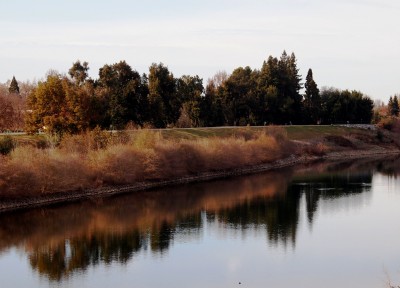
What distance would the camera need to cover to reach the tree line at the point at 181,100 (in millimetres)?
66500

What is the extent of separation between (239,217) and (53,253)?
15.3 metres

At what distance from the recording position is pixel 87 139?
56844mm

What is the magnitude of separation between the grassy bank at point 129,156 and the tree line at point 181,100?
14.9 feet

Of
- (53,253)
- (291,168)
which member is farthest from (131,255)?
(291,168)

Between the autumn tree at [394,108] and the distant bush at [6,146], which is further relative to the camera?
the autumn tree at [394,108]

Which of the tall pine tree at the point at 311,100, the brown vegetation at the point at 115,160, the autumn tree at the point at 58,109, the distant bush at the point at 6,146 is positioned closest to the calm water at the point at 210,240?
the brown vegetation at the point at 115,160

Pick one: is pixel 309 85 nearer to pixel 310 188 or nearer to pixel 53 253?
pixel 310 188

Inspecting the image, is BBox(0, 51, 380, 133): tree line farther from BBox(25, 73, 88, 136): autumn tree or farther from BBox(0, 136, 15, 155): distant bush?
BBox(0, 136, 15, 155): distant bush

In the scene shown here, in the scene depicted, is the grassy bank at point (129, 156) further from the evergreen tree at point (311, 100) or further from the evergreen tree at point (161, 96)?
the evergreen tree at point (311, 100)

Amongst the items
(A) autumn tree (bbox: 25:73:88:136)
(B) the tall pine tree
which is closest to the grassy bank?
(A) autumn tree (bbox: 25:73:88:136)

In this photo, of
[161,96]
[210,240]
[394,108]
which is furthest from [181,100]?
[394,108]

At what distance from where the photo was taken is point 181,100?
93312 millimetres

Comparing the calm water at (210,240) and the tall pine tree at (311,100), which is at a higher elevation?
the tall pine tree at (311,100)

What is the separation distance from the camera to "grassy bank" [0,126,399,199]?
147 feet
